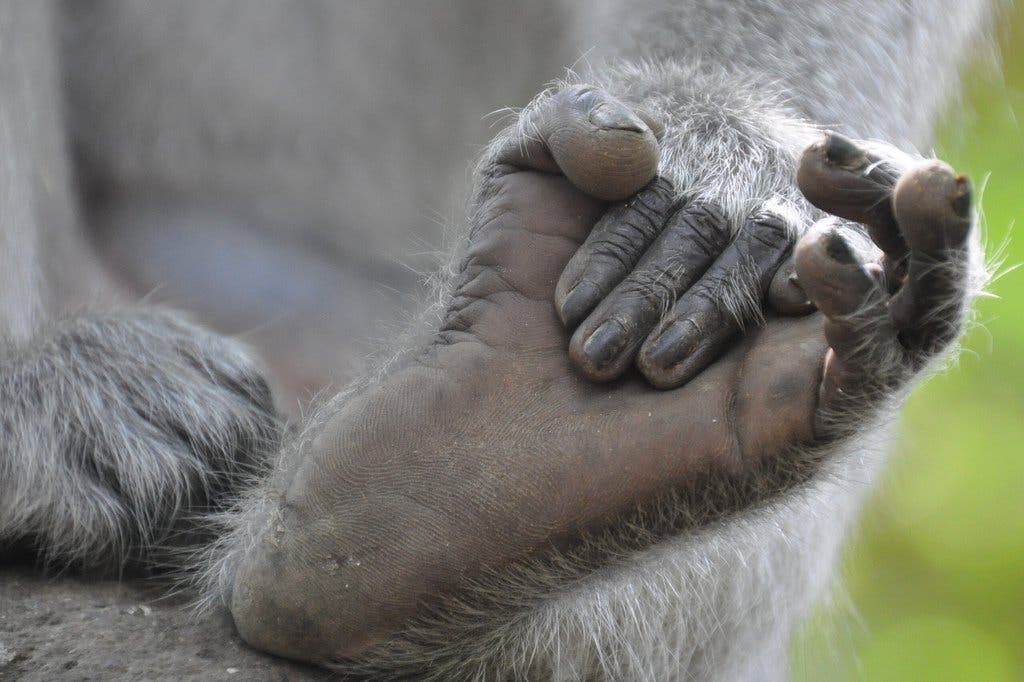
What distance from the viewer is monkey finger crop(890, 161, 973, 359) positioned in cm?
83

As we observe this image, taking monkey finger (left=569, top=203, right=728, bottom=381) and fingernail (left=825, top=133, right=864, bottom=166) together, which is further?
monkey finger (left=569, top=203, right=728, bottom=381)

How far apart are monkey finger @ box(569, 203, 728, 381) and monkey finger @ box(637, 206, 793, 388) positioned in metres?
0.02

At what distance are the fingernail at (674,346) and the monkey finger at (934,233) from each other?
0.61ft

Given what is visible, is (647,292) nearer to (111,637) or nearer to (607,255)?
(607,255)

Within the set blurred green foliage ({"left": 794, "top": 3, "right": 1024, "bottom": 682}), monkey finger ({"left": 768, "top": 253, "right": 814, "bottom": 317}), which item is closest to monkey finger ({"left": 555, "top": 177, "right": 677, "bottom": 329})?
monkey finger ({"left": 768, "top": 253, "right": 814, "bottom": 317})

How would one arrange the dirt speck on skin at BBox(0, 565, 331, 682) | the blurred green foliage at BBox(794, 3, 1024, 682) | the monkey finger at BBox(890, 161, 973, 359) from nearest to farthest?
the monkey finger at BBox(890, 161, 973, 359)
the dirt speck on skin at BBox(0, 565, 331, 682)
the blurred green foliage at BBox(794, 3, 1024, 682)

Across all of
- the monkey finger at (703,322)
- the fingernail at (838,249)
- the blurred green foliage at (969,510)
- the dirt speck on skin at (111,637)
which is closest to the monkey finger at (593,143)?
the monkey finger at (703,322)

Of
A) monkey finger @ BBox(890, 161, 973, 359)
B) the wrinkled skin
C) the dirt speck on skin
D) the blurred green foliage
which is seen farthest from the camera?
Result: the blurred green foliage

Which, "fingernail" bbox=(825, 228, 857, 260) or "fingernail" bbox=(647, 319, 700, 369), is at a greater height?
"fingernail" bbox=(825, 228, 857, 260)

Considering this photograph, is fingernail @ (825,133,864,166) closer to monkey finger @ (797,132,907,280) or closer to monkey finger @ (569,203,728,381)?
monkey finger @ (797,132,907,280)

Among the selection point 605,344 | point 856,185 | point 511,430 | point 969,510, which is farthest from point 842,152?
point 969,510

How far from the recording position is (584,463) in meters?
1.01

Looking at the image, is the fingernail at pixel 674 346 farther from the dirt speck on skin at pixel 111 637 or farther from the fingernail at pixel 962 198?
the dirt speck on skin at pixel 111 637

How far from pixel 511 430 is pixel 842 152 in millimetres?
354
